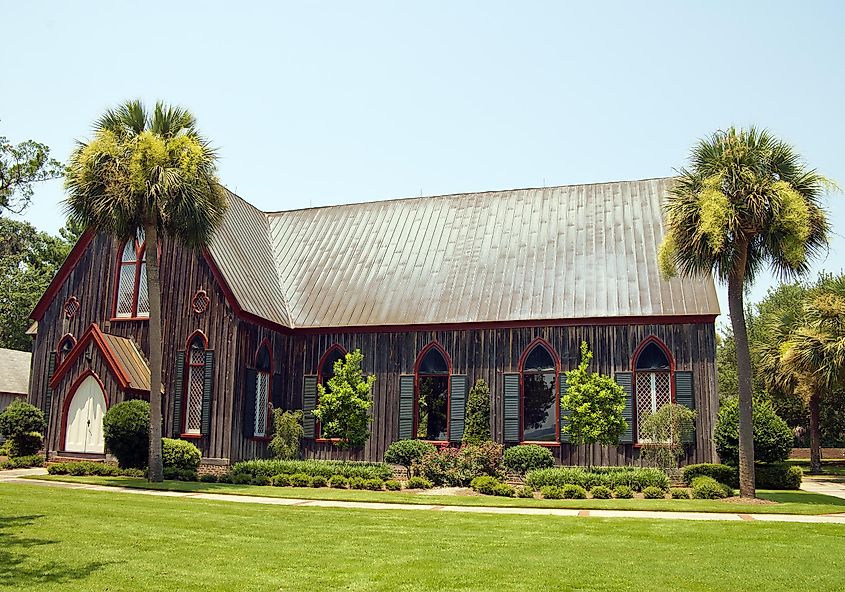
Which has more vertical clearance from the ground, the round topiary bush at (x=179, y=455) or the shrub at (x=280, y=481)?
the round topiary bush at (x=179, y=455)

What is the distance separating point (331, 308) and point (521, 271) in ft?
22.6

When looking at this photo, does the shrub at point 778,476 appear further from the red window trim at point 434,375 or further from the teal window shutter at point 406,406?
the teal window shutter at point 406,406

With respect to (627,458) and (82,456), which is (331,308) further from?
(627,458)

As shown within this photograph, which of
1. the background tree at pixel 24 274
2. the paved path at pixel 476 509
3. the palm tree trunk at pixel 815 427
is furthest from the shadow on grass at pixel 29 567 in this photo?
the background tree at pixel 24 274

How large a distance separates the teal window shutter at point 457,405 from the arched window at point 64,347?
13863mm

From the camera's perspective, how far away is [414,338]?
27.9 m

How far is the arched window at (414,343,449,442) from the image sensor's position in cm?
2739

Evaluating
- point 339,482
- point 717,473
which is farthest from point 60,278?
point 717,473

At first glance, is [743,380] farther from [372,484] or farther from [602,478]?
[372,484]

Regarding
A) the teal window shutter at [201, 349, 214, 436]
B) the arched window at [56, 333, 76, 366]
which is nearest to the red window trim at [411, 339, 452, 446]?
the teal window shutter at [201, 349, 214, 436]

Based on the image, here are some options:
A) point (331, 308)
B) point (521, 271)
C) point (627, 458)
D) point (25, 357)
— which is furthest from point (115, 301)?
point (25, 357)

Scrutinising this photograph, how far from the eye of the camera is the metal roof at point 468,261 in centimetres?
2653

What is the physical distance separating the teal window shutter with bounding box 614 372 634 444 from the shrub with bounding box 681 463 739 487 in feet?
6.94

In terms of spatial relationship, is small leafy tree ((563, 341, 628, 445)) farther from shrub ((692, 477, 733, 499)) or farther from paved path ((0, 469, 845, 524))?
paved path ((0, 469, 845, 524))
